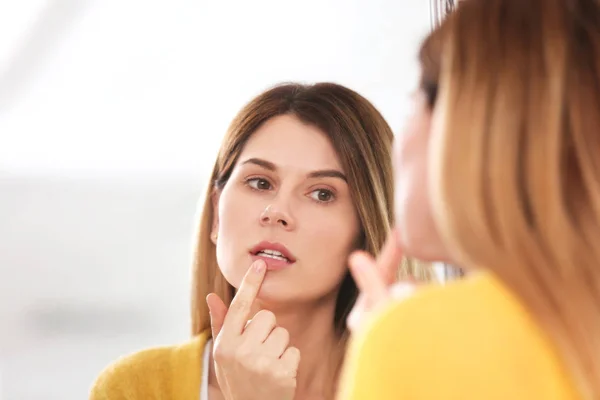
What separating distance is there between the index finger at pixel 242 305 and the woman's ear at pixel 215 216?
0.53ft

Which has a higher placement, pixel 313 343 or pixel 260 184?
pixel 260 184

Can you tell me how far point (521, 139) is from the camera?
531mm

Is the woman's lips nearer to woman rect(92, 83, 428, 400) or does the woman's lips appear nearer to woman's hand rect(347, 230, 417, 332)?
woman rect(92, 83, 428, 400)

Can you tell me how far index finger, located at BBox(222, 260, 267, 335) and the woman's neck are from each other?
3.9 inches

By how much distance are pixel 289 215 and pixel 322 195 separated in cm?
7

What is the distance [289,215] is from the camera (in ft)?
3.51

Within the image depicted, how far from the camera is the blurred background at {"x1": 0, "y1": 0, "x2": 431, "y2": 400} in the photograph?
4.80 ft

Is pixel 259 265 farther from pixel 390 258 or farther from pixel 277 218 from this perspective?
pixel 390 258

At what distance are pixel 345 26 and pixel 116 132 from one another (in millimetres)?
460

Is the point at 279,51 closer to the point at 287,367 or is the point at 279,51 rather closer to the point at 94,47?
the point at 94,47

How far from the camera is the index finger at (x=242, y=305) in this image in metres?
1.03

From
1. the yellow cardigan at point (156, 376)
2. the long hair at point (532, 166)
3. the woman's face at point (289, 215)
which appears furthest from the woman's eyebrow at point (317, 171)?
the long hair at point (532, 166)

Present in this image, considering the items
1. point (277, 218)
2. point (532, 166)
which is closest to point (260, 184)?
point (277, 218)

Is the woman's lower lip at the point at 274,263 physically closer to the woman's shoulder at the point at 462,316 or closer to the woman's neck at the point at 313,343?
the woman's neck at the point at 313,343
